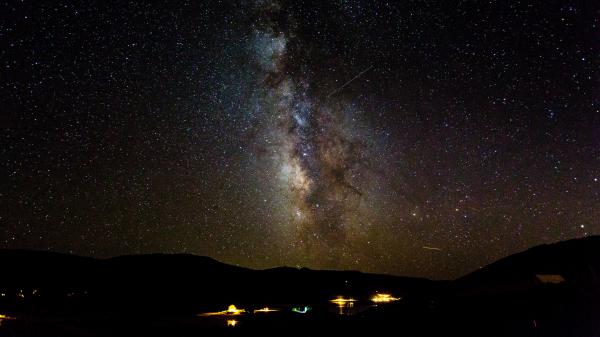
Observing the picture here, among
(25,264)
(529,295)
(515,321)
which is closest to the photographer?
(515,321)

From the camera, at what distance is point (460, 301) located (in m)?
15.1

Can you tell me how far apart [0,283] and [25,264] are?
1821 cm

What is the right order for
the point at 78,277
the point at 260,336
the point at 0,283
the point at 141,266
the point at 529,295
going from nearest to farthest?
the point at 260,336 < the point at 529,295 < the point at 0,283 < the point at 78,277 < the point at 141,266

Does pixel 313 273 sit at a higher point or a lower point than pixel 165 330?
higher

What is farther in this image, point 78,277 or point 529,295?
point 78,277

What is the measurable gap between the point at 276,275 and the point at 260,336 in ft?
261

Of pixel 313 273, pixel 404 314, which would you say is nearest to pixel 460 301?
pixel 404 314

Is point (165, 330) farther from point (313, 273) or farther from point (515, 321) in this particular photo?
point (313, 273)

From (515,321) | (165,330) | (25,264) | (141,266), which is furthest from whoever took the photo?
(141,266)

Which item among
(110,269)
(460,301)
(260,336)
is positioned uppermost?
(110,269)

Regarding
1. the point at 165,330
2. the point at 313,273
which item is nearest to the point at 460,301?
the point at 165,330

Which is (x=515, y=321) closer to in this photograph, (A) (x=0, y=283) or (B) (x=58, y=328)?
(B) (x=58, y=328)

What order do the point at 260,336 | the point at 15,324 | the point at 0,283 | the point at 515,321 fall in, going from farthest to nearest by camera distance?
1. the point at 0,283
2. the point at 15,324
3. the point at 260,336
4. the point at 515,321

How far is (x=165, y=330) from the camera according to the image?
16.2m
